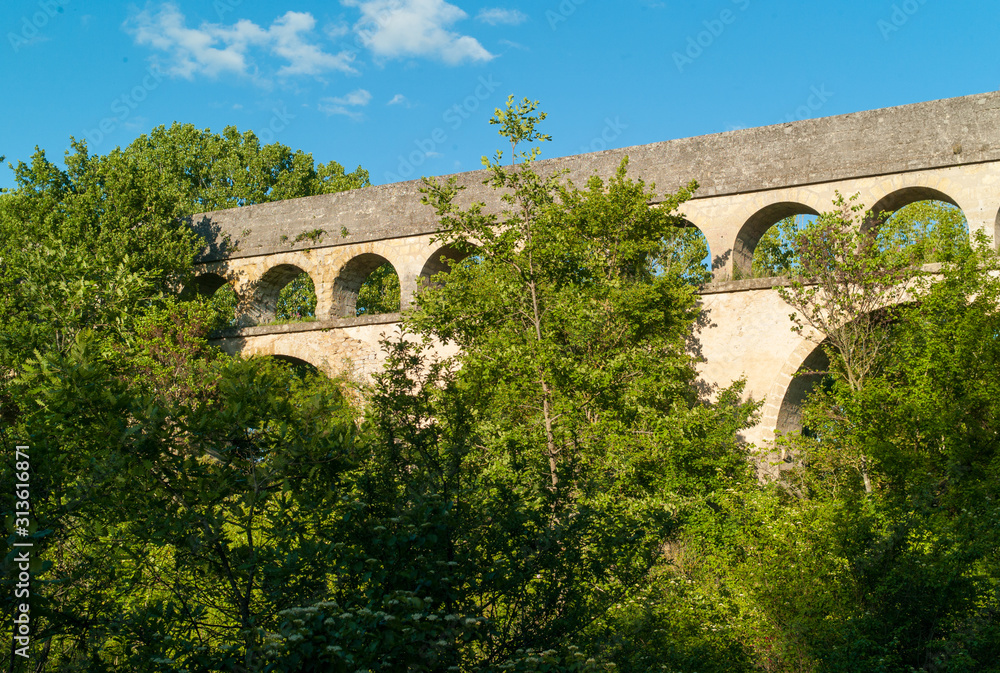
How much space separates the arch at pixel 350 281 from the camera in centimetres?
1461

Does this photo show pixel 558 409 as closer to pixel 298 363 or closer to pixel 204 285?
pixel 298 363

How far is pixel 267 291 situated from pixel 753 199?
29.5 feet

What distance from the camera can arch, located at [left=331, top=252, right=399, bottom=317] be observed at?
14609 millimetres

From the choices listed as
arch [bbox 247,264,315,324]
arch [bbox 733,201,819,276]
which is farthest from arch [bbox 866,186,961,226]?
arch [bbox 247,264,315,324]

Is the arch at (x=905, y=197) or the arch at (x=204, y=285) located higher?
the arch at (x=204, y=285)

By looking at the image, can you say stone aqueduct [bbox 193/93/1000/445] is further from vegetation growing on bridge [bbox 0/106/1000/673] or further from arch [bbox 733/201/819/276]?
vegetation growing on bridge [bbox 0/106/1000/673]

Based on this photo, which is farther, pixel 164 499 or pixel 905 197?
pixel 905 197

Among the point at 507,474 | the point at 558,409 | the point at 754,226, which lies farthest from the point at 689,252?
the point at 507,474

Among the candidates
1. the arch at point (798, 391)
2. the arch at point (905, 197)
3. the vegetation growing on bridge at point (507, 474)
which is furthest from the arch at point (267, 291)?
the arch at point (905, 197)

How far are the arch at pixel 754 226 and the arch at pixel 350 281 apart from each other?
19.9 ft

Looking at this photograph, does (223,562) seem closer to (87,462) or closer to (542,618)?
(87,462)

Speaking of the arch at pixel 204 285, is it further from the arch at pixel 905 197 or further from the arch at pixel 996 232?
the arch at pixel 996 232

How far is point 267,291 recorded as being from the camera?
50.9 ft

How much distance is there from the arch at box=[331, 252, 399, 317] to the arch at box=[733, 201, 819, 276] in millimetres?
6062
